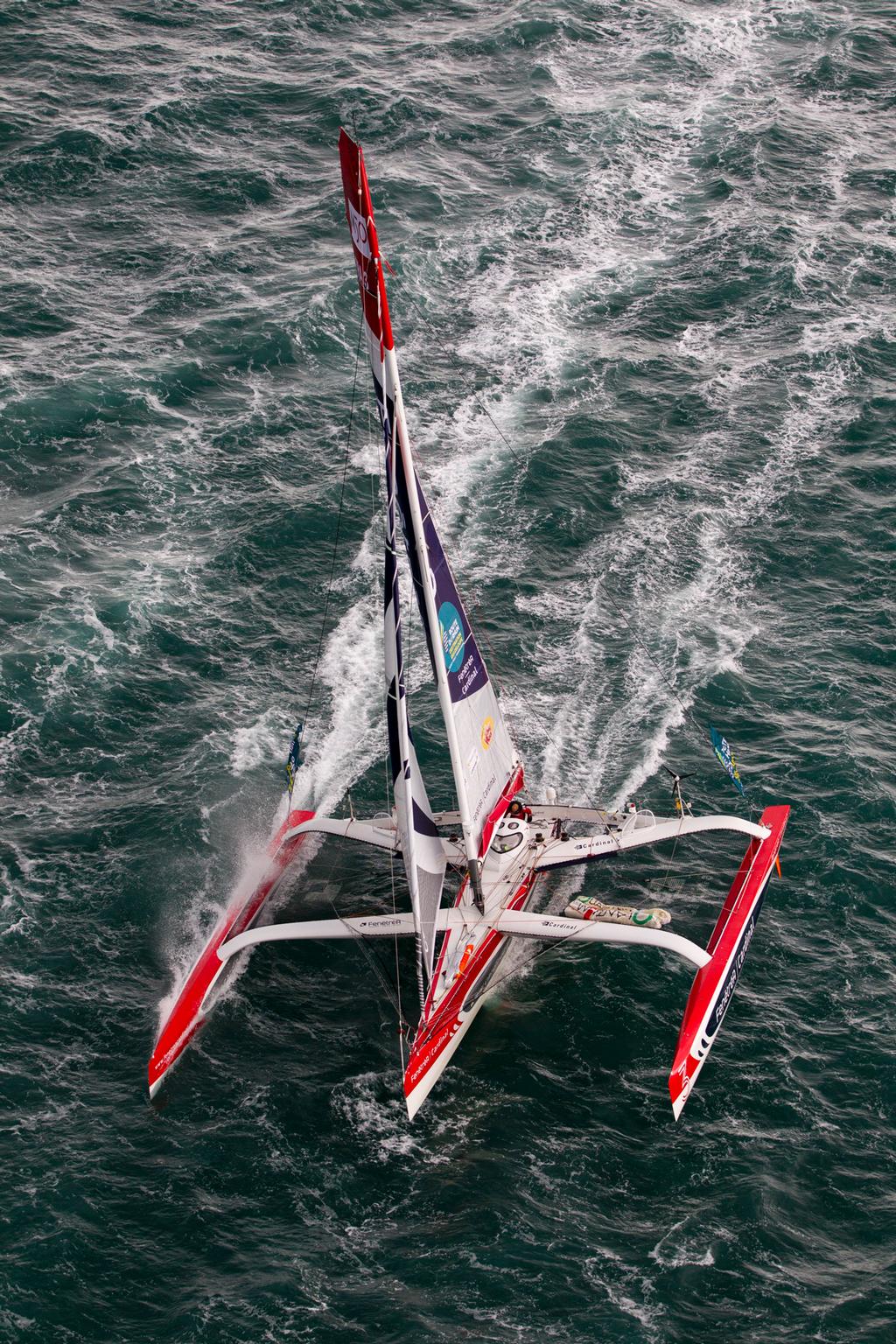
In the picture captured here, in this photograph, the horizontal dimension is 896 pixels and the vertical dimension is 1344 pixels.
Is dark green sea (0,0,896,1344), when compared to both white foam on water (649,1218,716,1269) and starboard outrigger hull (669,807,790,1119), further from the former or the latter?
starboard outrigger hull (669,807,790,1119)

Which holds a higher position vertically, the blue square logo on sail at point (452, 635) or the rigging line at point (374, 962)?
the blue square logo on sail at point (452, 635)

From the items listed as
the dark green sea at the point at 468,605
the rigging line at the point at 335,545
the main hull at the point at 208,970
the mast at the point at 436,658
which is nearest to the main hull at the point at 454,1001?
the dark green sea at the point at 468,605

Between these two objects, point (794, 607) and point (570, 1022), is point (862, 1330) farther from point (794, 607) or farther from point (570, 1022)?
point (794, 607)

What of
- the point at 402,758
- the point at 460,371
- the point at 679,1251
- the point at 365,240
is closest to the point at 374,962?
the point at 402,758

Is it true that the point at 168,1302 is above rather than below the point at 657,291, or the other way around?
below

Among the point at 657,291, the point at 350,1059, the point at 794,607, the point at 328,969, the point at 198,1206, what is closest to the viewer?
the point at 198,1206

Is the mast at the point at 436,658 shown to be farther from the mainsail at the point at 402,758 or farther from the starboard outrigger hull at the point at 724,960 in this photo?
the starboard outrigger hull at the point at 724,960

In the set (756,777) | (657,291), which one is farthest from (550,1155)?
(657,291)
